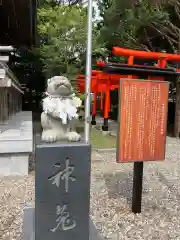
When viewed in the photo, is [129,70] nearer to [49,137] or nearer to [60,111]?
[60,111]

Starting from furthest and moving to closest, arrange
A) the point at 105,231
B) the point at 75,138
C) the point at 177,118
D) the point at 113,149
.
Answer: the point at 177,118, the point at 113,149, the point at 105,231, the point at 75,138

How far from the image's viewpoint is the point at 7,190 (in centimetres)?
494

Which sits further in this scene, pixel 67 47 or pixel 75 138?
pixel 67 47

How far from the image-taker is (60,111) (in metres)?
2.99

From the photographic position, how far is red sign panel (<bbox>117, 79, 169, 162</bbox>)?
377cm

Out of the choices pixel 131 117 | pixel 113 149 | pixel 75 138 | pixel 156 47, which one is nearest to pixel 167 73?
pixel 131 117

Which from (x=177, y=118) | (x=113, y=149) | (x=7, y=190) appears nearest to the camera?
(x=7, y=190)

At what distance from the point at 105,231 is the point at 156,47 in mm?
11101

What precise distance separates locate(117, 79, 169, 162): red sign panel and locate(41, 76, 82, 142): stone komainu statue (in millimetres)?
888

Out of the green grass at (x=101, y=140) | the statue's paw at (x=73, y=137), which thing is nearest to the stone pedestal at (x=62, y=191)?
the statue's paw at (x=73, y=137)

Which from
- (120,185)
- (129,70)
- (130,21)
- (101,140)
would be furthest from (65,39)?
(129,70)

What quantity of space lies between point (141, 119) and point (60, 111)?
1290 mm

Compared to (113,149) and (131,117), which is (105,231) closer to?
(131,117)

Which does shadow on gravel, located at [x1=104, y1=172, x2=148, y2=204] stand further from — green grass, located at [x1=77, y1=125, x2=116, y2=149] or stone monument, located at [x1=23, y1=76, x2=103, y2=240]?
green grass, located at [x1=77, y1=125, x2=116, y2=149]
